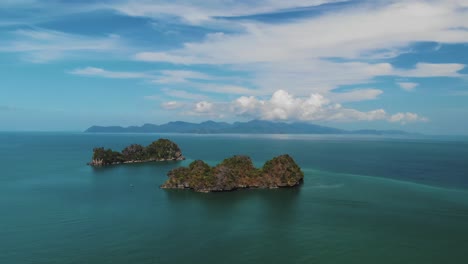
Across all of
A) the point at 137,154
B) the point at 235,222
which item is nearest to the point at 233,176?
the point at 235,222

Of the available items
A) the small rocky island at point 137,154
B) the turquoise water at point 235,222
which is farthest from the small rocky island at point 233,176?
the small rocky island at point 137,154

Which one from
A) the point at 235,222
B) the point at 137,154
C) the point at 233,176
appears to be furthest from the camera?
the point at 137,154

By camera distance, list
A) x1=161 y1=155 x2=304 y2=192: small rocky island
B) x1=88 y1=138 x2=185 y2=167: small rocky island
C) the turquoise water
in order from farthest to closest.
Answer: x1=88 y1=138 x2=185 y2=167: small rocky island, x1=161 y1=155 x2=304 y2=192: small rocky island, the turquoise water

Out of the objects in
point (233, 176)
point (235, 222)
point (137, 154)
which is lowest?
point (235, 222)

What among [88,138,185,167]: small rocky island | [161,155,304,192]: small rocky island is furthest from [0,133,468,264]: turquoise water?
[88,138,185,167]: small rocky island

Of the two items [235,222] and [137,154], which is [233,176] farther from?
[137,154]

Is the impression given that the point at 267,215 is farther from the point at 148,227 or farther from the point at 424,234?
the point at 424,234

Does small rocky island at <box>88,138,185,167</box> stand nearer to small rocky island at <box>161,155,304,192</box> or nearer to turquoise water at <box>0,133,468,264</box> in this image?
turquoise water at <box>0,133,468,264</box>
